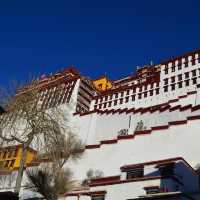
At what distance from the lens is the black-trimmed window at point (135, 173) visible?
24609 millimetres

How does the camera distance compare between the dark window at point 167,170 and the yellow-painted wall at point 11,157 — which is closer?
the dark window at point 167,170

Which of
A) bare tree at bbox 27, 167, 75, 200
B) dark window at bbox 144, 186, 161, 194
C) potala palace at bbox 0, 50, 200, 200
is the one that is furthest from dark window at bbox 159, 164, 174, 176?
bare tree at bbox 27, 167, 75, 200

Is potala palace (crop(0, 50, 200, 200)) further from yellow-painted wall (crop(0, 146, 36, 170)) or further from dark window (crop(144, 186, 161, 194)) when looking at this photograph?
yellow-painted wall (crop(0, 146, 36, 170))

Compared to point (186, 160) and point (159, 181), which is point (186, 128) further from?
point (159, 181)

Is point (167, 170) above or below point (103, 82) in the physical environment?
below

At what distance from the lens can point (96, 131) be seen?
45.5 meters

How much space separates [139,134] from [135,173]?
647 centimetres

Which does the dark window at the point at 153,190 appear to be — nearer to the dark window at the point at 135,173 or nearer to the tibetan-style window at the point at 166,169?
the tibetan-style window at the point at 166,169

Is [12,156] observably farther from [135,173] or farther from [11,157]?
[135,173]

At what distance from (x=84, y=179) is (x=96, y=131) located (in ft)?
44.7

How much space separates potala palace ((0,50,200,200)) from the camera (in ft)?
77.8

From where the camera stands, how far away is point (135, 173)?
24844 millimetres

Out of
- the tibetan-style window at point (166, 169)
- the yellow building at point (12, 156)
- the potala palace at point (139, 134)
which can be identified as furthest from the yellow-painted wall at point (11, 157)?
the tibetan-style window at point (166, 169)

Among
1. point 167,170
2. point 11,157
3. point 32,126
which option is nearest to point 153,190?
point 167,170
